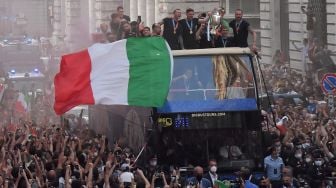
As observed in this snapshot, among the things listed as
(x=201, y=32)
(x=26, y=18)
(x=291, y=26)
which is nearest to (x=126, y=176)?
(x=201, y=32)

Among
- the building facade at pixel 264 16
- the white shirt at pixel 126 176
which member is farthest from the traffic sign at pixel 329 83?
the building facade at pixel 264 16

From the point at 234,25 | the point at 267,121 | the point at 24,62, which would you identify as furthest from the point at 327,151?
the point at 24,62

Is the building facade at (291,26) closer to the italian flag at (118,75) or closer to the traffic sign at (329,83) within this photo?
the traffic sign at (329,83)

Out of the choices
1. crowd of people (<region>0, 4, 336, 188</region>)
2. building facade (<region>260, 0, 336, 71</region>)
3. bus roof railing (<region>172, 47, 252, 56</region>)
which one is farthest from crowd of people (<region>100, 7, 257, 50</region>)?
building facade (<region>260, 0, 336, 71</region>)

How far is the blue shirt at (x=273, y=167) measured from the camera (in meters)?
23.6

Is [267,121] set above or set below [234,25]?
below

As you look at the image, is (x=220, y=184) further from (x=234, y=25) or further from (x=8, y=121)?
(x=8, y=121)

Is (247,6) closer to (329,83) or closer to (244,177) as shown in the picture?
(329,83)

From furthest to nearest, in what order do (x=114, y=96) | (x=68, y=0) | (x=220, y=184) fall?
(x=68, y=0) → (x=114, y=96) → (x=220, y=184)

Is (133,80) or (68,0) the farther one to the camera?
(68,0)

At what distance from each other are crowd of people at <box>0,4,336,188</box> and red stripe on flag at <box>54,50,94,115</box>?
832mm

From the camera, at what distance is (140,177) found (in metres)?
21.0

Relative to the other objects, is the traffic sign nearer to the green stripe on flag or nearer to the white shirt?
the green stripe on flag

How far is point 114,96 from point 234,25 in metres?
2.88
